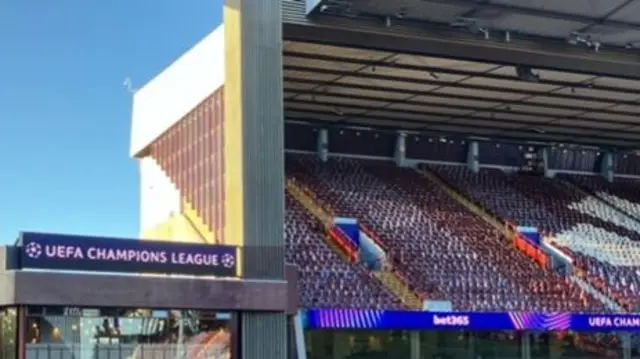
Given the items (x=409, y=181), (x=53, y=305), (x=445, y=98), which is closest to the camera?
(x=53, y=305)

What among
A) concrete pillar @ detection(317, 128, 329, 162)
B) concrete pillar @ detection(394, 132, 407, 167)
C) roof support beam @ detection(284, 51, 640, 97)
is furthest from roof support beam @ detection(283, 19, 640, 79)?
concrete pillar @ detection(394, 132, 407, 167)

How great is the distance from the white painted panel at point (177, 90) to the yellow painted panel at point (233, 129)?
1.03 m

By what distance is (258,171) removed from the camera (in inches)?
682

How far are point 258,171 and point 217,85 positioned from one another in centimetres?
264

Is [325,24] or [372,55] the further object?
[372,55]

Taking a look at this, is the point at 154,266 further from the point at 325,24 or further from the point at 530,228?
the point at 530,228

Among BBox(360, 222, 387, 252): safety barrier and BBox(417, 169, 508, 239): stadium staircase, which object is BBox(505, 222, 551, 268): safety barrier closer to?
BBox(417, 169, 508, 239): stadium staircase

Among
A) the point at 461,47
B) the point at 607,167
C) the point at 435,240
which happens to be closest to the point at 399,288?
the point at 435,240

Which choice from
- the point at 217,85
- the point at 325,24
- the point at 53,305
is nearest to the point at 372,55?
the point at 325,24

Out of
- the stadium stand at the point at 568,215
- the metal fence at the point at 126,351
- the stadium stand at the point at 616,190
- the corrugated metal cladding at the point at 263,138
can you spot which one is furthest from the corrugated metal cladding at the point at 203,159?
the stadium stand at the point at 616,190

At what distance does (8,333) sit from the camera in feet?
49.4

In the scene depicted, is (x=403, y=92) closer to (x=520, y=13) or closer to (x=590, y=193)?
(x=520, y=13)

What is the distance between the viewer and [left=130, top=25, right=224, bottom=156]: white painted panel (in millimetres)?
19781

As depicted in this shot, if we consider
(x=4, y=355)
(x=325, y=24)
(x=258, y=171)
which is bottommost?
(x=4, y=355)
